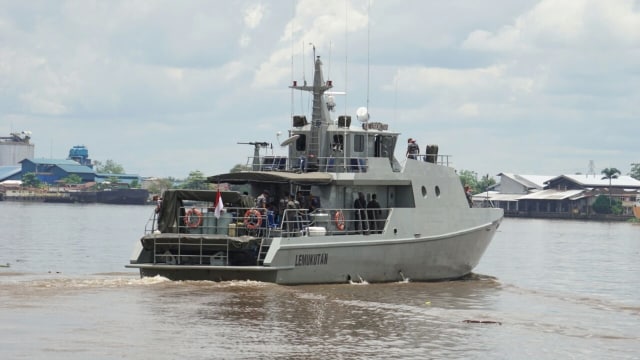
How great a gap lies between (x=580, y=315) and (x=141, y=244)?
37.3ft

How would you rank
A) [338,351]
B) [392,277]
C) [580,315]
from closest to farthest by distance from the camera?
[338,351], [580,315], [392,277]

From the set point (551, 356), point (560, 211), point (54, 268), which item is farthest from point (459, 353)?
point (560, 211)

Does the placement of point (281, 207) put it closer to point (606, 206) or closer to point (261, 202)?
point (261, 202)

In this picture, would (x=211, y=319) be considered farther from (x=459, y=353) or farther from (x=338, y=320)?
(x=459, y=353)

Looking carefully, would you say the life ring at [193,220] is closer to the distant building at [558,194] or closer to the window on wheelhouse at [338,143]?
the window on wheelhouse at [338,143]

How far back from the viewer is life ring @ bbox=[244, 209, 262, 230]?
30.4m

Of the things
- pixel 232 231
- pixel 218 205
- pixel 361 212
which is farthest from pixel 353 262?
pixel 218 205

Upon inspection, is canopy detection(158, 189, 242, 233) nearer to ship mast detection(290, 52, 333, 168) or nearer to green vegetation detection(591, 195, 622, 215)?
ship mast detection(290, 52, 333, 168)

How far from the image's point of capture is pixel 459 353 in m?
22.7

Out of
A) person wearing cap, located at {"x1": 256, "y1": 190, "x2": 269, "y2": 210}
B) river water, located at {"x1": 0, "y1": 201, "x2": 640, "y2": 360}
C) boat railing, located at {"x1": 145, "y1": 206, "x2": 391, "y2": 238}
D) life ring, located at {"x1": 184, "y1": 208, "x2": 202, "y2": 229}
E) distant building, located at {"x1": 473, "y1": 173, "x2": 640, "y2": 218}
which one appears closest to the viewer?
river water, located at {"x1": 0, "y1": 201, "x2": 640, "y2": 360}

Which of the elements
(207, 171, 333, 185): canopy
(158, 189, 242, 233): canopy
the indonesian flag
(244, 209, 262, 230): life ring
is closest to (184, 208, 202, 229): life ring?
(158, 189, 242, 233): canopy

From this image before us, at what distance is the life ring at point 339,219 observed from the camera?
31761mm

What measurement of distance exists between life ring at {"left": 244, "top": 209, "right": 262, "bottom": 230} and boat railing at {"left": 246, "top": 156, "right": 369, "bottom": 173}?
298 cm

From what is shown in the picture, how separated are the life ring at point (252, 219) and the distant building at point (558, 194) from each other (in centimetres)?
12065
